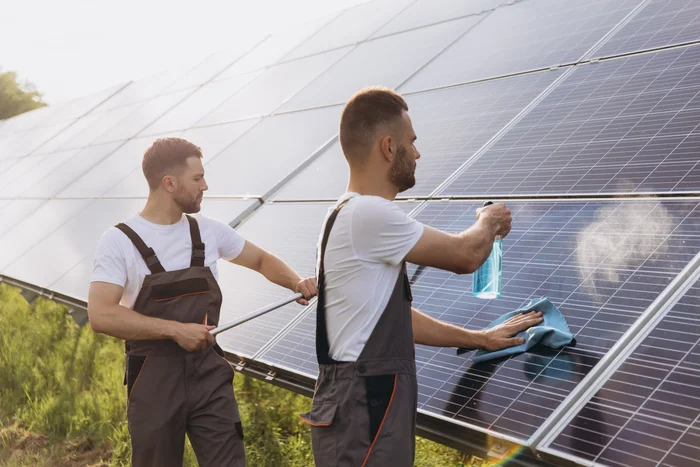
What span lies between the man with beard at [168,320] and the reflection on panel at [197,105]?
24.0 feet

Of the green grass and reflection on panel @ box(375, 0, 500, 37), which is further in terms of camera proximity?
reflection on panel @ box(375, 0, 500, 37)

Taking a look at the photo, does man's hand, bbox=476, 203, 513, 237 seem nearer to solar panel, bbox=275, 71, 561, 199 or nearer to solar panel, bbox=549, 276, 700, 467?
solar panel, bbox=549, 276, 700, 467

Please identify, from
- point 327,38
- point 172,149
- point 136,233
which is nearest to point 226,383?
point 136,233

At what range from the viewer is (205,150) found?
950 cm

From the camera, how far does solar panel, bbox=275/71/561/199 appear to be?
18.0 feet

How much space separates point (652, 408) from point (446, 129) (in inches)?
140

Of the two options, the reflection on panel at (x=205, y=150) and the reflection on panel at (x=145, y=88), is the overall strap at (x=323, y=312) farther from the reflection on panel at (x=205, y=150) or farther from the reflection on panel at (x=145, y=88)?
the reflection on panel at (x=145, y=88)

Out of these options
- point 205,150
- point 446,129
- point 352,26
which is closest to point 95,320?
point 446,129

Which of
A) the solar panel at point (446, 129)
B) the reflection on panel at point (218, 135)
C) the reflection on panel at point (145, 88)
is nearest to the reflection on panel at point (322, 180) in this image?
the solar panel at point (446, 129)

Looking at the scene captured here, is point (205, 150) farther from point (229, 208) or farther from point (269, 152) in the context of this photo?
point (229, 208)

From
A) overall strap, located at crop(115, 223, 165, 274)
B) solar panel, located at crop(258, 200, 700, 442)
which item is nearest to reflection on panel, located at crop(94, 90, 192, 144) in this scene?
overall strap, located at crop(115, 223, 165, 274)

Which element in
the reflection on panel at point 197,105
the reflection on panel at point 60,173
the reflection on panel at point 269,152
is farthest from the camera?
the reflection on panel at point 60,173

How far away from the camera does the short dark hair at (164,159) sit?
4176 mm

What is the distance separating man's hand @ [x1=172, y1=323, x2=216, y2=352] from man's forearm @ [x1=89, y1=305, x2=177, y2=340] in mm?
28
